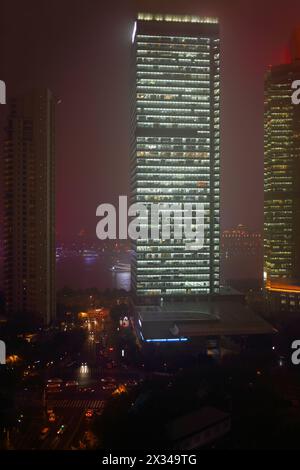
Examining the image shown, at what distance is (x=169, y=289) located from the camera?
62.8ft

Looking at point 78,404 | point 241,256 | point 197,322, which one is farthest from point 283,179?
point 241,256

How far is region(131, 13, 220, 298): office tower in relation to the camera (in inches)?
739

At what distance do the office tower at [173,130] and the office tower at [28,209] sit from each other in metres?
3.40

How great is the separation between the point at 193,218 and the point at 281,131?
29.4ft

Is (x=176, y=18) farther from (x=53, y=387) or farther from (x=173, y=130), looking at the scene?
(x=53, y=387)

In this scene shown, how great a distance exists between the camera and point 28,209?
18406 mm

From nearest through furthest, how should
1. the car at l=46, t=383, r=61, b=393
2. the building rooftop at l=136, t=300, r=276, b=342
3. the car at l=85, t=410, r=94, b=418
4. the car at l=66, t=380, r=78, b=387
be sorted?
the car at l=85, t=410, r=94, b=418, the car at l=46, t=383, r=61, b=393, the car at l=66, t=380, r=78, b=387, the building rooftop at l=136, t=300, r=276, b=342

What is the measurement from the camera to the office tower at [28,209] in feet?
59.9

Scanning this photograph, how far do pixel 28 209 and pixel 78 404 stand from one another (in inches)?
367

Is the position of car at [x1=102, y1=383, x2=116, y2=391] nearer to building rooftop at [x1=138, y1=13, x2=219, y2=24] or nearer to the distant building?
building rooftop at [x1=138, y1=13, x2=219, y2=24]

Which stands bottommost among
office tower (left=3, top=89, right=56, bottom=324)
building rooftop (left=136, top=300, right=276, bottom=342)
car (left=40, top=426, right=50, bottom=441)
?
car (left=40, top=426, right=50, bottom=441)

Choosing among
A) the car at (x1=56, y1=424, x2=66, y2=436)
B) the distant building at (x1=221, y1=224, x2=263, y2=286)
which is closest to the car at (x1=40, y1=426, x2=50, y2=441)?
the car at (x1=56, y1=424, x2=66, y2=436)

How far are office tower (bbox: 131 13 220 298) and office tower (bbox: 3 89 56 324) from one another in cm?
340
